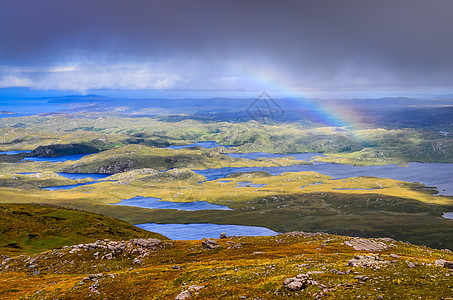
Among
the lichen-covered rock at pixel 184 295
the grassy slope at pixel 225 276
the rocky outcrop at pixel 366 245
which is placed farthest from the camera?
the rocky outcrop at pixel 366 245

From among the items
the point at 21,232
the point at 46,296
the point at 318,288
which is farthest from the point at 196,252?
the point at 21,232

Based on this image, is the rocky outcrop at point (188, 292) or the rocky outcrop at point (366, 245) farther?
the rocky outcrop at point (366, 245)

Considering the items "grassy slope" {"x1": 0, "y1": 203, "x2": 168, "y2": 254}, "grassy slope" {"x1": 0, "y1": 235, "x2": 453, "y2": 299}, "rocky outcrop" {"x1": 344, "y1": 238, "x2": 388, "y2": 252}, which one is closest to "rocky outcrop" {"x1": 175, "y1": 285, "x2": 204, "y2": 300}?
"grassy slope" {"x1": 0, "y1": 235, "x2": 453, "y2": 299}

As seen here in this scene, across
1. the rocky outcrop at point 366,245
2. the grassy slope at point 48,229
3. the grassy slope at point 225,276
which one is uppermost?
the grassy slope at point 225,276

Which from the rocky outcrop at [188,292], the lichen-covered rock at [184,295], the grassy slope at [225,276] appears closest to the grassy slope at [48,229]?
the grassy slope at [225,276]

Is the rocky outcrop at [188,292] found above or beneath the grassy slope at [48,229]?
above

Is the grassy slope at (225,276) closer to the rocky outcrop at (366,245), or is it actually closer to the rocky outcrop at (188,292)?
the rocky outcrop at (188,292)

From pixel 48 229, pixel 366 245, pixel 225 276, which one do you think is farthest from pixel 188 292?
pixel 48 229
